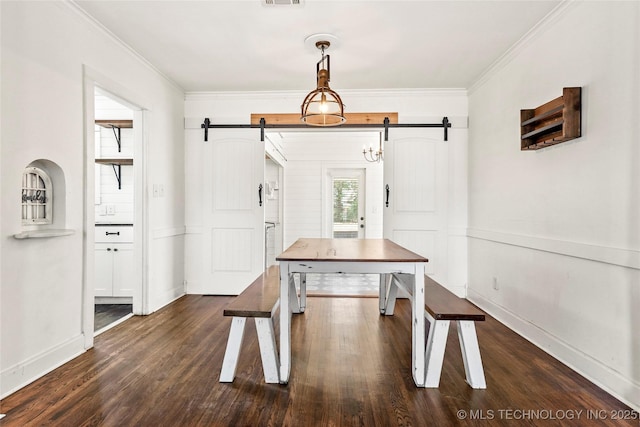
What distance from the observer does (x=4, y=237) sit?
6.77 ft

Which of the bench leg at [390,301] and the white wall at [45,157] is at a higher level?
the white wall at [45,157]

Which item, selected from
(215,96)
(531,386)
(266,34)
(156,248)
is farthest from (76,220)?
(531,386)

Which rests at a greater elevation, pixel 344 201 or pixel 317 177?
pixel 317 177

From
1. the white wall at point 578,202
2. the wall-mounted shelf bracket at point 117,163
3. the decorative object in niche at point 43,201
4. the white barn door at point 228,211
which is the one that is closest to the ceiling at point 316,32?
the white wall at point 578,202

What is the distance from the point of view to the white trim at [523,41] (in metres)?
2.58

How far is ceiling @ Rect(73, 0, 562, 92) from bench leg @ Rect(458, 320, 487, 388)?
214cm

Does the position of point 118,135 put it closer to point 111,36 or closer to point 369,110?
point 111,36

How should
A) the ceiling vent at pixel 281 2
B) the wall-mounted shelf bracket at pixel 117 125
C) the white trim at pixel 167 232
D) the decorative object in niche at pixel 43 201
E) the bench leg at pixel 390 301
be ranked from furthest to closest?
1. the wall-mounted shelf bracket at pixel 117 125
2. the white trim at pixel 167 232
3. the bench leg at pixel 390 301
4. the ceiling vent at pixel 281 2
5. the decorative object in niche at pixel 43 201

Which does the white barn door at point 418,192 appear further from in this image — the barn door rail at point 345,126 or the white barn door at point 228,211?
the white barn door at point 228,211

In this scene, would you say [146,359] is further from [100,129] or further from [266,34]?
[100,129]

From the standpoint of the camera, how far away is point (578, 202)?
96.3 inches

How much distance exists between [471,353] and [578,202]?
1230 millimetres

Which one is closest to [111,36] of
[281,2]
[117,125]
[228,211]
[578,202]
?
[117,125]

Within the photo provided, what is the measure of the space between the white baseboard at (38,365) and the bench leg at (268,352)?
138 cm
